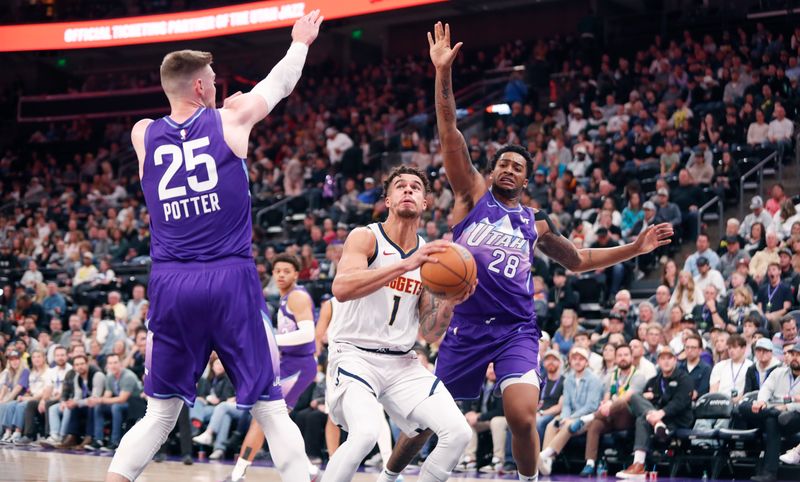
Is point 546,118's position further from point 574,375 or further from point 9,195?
point 9,195

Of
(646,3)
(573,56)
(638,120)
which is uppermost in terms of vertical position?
(646,3)

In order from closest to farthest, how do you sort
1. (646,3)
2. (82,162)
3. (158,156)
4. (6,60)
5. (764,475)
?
1. (158,156)
2. (764,475)
3. (646,3)
4. (82,162)
5. (6,60)

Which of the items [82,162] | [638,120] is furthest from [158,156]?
[82,162]

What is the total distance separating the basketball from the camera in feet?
18.6

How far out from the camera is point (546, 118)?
20719mm

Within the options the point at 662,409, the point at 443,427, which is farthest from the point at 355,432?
the point at 662,409

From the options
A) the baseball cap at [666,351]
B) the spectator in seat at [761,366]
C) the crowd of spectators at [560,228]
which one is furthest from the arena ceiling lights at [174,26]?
the spectator in seat at [761,366]

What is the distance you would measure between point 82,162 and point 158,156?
26.6 m

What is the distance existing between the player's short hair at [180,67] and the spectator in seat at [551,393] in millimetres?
7758

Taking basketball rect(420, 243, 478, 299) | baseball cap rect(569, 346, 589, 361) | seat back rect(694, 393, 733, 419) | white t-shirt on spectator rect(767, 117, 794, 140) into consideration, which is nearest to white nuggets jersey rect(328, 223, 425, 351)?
basketball rect(420, 243, 478, 299)

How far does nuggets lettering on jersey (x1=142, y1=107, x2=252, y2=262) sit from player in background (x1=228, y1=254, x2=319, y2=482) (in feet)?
14.4

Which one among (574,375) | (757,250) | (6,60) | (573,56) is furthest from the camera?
(6,60)

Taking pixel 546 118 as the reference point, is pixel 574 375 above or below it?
below

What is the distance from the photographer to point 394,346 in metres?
6.29
